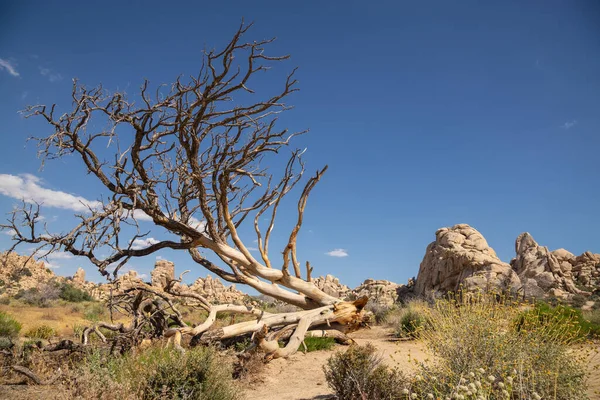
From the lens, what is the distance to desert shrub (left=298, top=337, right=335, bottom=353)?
11680mm

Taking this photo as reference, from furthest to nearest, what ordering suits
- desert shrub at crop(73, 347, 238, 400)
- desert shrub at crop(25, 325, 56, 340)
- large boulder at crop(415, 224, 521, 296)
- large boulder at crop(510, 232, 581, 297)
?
large boulder at crop(415, 224, 521, 296) < large boulder at crop(510, 232, 581, 297) < desert shrub at crop(25, 325, 56, 340) < desert shrub at crop(73, 347, 238, 400)

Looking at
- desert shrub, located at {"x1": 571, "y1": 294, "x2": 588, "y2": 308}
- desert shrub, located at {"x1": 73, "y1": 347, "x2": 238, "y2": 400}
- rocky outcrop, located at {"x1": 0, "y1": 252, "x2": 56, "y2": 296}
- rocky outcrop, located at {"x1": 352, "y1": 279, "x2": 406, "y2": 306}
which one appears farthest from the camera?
rocky outcrop, located at {"x1": 0, "y1": 252, "x2": 56, "y2": 296}

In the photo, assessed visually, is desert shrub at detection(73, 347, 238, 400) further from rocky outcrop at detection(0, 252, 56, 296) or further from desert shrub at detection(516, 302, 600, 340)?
rocky outcrop at detection(0, 252, 56, 296)

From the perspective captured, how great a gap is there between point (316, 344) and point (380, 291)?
836 inches

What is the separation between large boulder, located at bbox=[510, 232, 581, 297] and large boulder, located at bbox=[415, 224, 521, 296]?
2189 millimetres

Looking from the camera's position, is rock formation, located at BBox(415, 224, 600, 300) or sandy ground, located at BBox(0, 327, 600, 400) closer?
sandy ground, located at BBox(0, 327, 600, 400)

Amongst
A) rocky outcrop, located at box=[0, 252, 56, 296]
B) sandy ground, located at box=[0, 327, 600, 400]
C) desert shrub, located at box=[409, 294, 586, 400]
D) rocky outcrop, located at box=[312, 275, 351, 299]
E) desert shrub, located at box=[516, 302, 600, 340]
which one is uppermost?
rocky outcrop, located at box=[312, 275, 351, 299]

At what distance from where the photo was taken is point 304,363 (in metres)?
10.2

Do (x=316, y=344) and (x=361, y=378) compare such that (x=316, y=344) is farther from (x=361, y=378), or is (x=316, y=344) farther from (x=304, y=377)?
(x=361, y=378)

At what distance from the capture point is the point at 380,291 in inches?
1256

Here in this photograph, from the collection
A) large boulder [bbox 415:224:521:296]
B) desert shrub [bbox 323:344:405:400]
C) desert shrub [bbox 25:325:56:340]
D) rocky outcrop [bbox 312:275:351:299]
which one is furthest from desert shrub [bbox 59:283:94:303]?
desert shrub [bbox 323:344:405:400]

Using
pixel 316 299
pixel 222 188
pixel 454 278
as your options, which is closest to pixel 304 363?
pixel 316 299

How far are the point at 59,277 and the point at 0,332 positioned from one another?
34.0m

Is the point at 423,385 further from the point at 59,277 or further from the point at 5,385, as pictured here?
the point at 59,277
